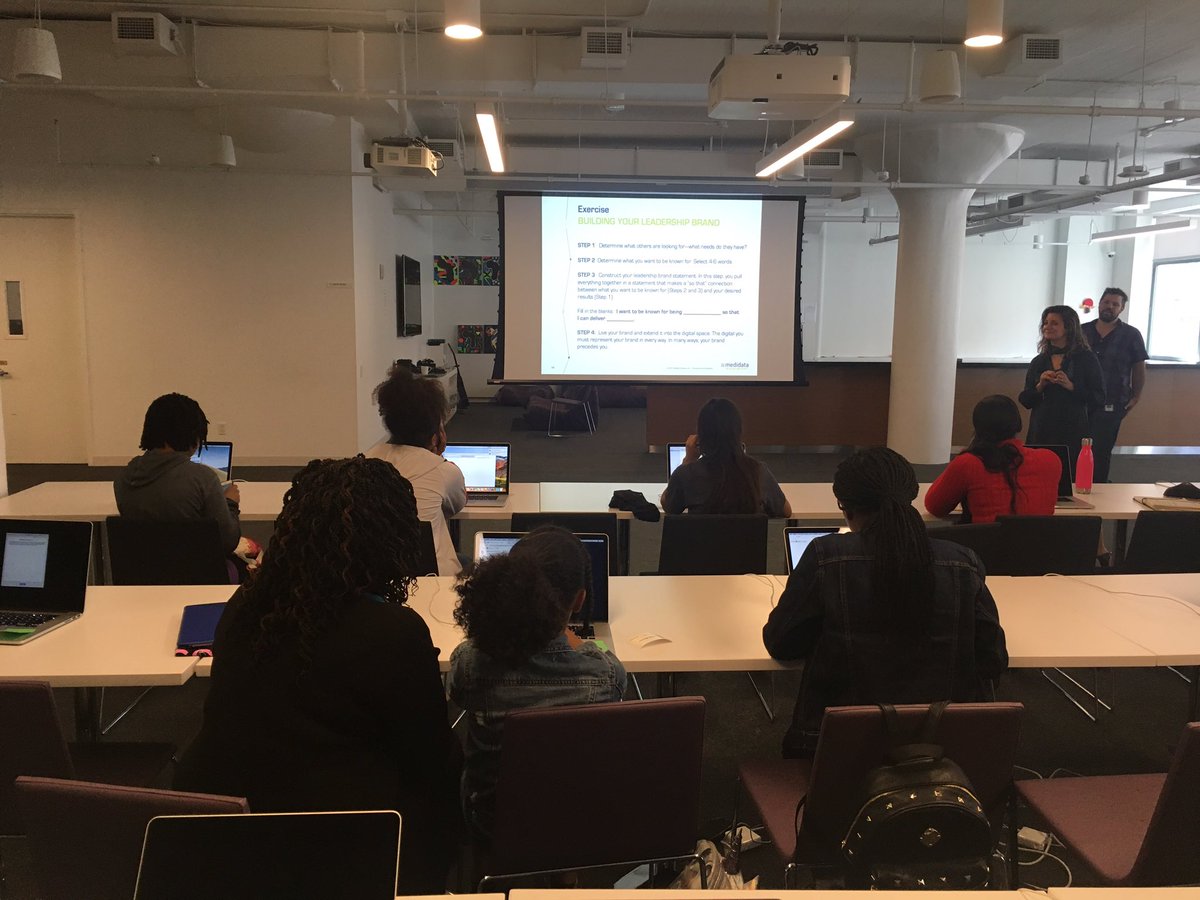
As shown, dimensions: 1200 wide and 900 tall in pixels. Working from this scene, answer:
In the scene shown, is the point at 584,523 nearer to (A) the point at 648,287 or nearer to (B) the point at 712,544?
(B) the point at 712,544

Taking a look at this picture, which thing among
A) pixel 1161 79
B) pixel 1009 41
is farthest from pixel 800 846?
pixel 1161 79

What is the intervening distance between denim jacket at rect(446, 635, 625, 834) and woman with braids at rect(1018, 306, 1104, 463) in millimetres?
4246

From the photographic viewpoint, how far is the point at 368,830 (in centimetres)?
110

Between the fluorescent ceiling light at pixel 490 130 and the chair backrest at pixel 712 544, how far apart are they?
2395mm

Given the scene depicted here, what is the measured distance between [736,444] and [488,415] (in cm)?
928

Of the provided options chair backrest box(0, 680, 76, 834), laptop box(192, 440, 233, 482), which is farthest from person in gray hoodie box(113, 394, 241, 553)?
chair backrest box(0, 680, 76, 834)

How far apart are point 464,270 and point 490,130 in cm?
945

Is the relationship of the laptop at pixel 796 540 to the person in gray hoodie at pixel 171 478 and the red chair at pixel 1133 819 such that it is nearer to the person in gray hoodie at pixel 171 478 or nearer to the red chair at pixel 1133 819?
the red chair at pixel 1133 819

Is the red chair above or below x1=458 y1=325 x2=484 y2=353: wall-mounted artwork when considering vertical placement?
below

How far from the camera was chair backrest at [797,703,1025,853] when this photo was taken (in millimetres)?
1638

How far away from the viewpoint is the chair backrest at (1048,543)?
3205mm

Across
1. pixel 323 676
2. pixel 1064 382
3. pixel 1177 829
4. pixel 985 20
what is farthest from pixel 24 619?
pixel 1064 382

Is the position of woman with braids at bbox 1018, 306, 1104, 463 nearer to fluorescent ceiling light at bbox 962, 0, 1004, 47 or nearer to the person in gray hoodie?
fluorescent ceiling light at bbox 962, 0, 1004, 47

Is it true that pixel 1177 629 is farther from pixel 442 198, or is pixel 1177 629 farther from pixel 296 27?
pixel 442 198
